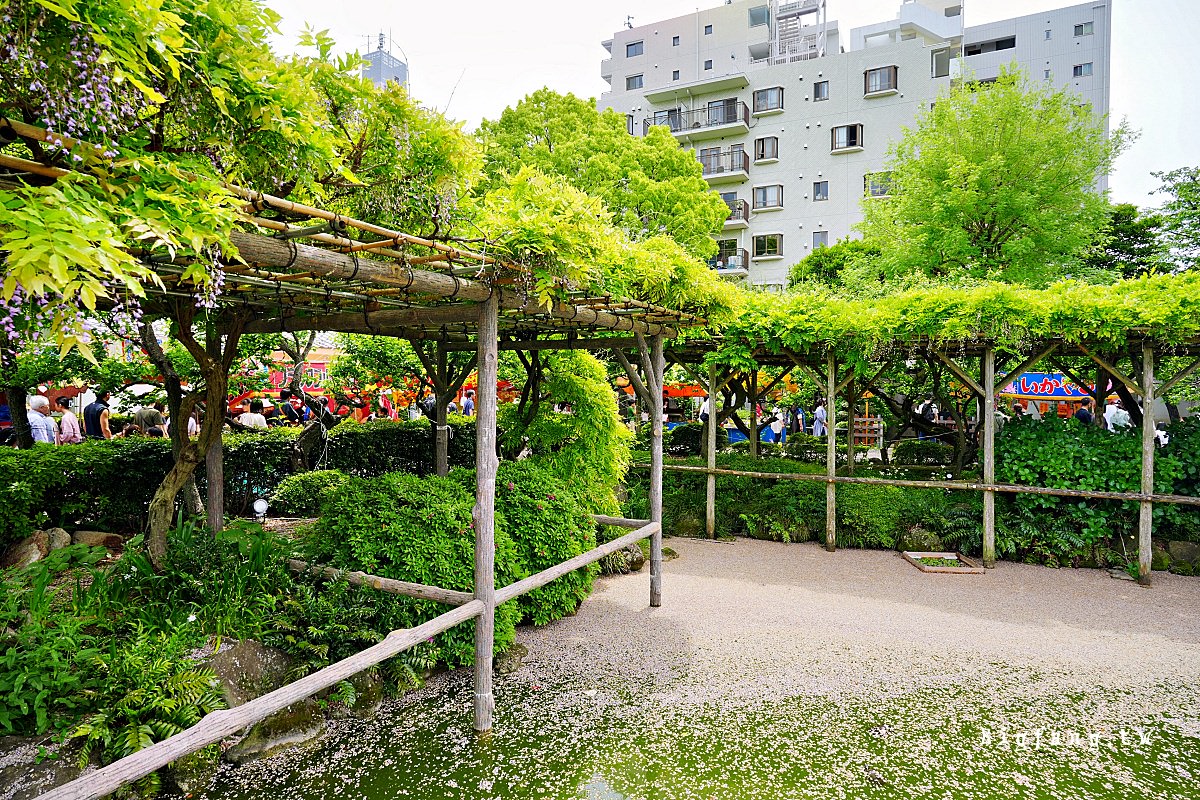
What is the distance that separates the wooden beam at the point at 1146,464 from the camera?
809cm

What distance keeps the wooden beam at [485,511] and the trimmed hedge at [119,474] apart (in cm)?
444

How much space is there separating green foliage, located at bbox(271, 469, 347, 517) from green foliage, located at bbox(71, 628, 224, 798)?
441cm

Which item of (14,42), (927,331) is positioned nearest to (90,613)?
(14,42)

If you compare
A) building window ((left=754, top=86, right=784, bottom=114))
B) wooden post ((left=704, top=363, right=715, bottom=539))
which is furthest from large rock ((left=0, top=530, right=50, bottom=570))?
building window ((left=754, top=86, right=784, bottom=114))

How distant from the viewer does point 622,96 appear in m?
37.5

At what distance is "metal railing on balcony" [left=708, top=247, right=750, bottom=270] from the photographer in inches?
1257

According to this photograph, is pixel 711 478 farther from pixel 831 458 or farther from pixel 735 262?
pixel 735 262

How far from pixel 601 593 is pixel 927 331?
4.97 meters

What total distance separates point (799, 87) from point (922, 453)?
2293 centimetres

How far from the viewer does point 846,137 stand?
3059 centimetres

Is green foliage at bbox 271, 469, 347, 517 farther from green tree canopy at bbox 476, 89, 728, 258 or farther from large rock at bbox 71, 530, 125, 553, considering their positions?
green tree canopy at bbox 476, 89, 728, 258

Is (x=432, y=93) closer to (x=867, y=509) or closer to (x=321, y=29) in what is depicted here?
(x=321, y=29)

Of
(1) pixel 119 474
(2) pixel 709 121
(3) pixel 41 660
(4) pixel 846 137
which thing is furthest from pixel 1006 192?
(2) pixel 709 121

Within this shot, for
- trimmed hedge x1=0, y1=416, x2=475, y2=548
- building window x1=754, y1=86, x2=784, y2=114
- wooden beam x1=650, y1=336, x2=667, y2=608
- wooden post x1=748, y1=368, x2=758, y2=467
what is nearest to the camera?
trimmed hedge x1=0, y1=416, x2=475, y2=548
